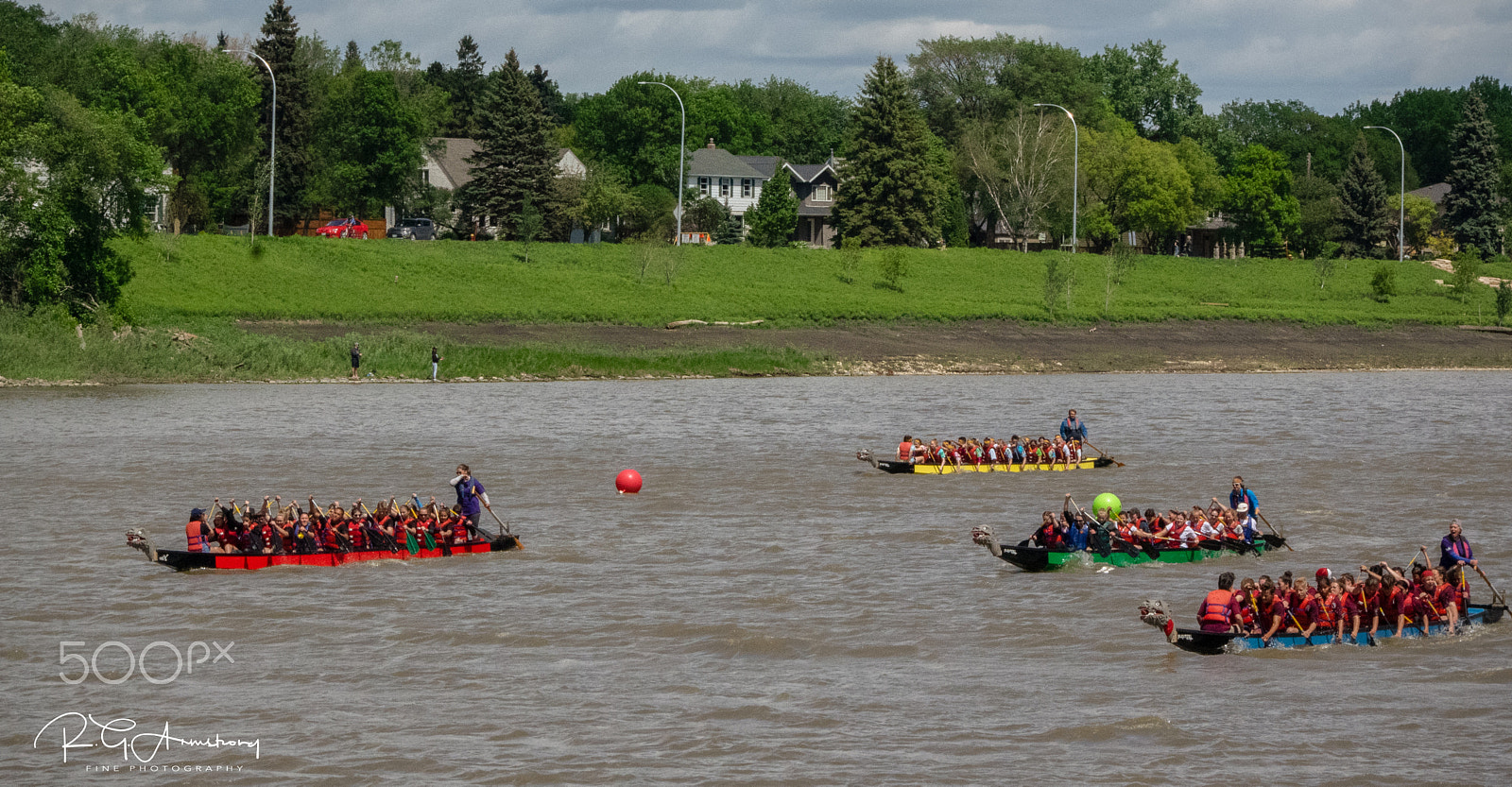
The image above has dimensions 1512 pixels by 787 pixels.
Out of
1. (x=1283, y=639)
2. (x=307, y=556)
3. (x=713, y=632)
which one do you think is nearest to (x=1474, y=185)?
(x=1283, y=639)

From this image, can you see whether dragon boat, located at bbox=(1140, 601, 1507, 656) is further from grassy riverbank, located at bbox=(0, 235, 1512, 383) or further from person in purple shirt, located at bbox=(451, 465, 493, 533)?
grassy riverbank, located at bbox=(0, 235, 1512, 383)

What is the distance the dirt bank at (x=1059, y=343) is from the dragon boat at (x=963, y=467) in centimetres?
2788

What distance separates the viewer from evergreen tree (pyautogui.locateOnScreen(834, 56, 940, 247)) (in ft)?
302

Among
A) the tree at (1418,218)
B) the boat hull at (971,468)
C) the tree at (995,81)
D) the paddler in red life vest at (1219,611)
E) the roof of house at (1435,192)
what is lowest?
the paddler in red life vest at (1219,611)

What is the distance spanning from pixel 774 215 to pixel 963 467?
60339 millimetres

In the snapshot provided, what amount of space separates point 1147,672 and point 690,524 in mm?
11643

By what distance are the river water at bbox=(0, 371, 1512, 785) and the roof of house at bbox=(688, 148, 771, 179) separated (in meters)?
77.6

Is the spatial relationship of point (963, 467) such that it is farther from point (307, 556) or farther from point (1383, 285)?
A: point (1383, 285)

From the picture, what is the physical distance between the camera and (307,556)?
78.0ft

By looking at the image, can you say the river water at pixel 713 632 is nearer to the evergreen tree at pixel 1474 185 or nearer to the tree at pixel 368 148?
the tree at pixel 368 148

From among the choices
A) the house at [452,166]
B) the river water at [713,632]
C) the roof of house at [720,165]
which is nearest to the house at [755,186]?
the roof of house at [720,165]

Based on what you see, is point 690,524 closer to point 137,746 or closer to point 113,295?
point 137,746

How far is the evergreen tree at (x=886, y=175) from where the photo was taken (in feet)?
302

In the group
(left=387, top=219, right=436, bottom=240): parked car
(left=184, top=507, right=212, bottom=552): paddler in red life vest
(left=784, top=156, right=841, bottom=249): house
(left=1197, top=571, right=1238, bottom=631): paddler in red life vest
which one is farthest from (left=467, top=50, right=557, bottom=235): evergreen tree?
(left=1197, top=571, right=1238, bottom=631): paddler in red life vest
